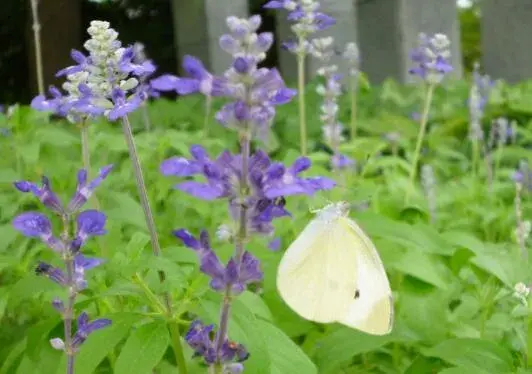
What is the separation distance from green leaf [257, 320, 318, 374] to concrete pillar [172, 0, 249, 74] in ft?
20.9

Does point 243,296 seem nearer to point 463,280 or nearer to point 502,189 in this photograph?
point 463,280

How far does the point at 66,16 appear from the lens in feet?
32.9

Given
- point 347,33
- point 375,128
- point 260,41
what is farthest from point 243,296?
point 347,33

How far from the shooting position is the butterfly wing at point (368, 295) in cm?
135

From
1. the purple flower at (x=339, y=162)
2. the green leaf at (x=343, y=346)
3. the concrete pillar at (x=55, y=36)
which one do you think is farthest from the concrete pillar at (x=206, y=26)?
the green leaf at (x=343, y=346)

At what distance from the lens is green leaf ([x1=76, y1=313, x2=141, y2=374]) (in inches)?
54.9

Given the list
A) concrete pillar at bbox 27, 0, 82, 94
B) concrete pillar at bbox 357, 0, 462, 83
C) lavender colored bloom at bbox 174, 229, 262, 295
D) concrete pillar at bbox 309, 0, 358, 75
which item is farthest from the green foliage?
concrete pillar at bbox 27, 0, 82, 94

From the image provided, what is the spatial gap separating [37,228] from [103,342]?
253 mm

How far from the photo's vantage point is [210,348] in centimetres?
121

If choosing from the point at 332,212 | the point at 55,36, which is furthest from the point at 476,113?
the point at 55,36

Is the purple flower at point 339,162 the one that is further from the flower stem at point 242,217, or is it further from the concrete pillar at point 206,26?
the concrete pillar at point 206,26

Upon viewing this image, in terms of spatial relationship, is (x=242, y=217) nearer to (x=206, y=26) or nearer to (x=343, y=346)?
(x=343, y=346)

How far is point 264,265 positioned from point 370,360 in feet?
1.10

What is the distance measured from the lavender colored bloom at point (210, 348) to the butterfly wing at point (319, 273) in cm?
13
